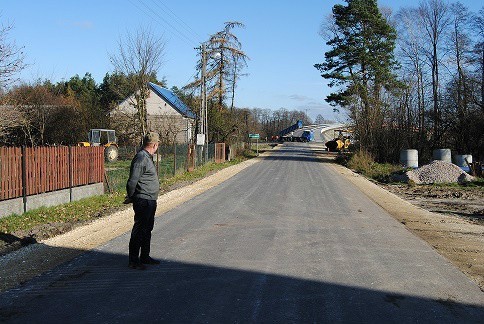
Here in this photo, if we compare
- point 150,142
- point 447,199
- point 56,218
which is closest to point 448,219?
point 447,199

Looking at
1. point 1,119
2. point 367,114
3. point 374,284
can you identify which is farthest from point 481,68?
point 374,284

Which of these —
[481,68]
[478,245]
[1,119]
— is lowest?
[478,245]

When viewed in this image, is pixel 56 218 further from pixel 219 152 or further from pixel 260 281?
pixel 219 152

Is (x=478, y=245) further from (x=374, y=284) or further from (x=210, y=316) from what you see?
(x=210, y=316)

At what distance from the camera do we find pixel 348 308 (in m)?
5.48

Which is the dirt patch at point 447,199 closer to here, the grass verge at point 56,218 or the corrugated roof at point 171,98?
the grass verge at point 56,218

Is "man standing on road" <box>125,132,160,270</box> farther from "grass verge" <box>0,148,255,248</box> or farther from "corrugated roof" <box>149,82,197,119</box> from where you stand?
"corrugated roof" <box>149,82,197,119</box>

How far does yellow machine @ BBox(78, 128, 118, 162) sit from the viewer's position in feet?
112

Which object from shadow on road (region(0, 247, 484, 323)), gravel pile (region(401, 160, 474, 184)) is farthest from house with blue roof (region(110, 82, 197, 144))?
shadow on road (region(0, 247, 484, 323))

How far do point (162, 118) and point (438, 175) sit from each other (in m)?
33.8

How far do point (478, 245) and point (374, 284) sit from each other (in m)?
3.97

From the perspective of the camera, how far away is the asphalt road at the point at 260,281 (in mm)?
5270

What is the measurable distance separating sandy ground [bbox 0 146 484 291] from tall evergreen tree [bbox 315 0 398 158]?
2780cm

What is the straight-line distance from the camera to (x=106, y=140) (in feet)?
139
